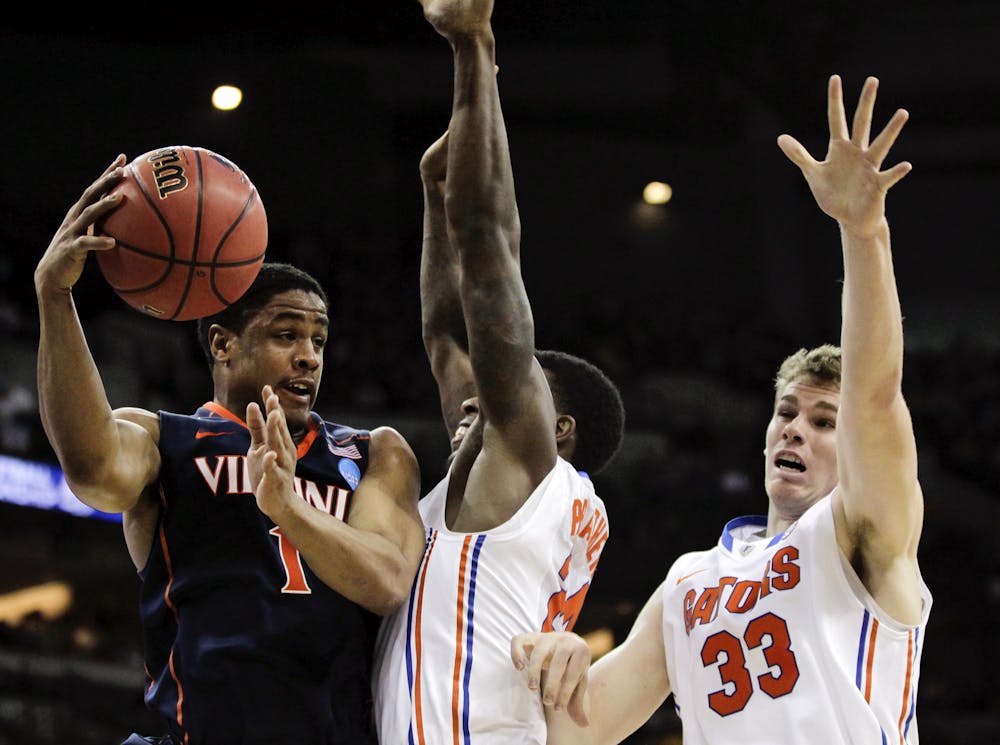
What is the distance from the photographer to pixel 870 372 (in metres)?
3.27

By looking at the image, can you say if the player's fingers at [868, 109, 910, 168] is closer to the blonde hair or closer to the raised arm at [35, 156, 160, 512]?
the blonde hair

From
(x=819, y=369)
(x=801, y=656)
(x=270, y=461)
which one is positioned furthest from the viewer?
(x=819, y=369)

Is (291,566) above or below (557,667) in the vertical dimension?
above

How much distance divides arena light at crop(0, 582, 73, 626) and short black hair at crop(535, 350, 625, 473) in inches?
410

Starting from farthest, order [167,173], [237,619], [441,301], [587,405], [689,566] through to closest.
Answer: [441,301] → [587,405] → [689,566] → [167,173] → [237,619]

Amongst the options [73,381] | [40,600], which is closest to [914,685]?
[73,381]

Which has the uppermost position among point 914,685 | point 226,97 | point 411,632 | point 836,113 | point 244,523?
point 226,97

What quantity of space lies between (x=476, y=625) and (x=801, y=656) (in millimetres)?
893

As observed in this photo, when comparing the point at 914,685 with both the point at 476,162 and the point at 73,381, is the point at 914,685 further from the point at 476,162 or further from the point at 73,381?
the point at 73,381

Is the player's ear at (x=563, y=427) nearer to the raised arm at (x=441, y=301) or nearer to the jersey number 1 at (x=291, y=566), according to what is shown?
the raised arm at (x=441, y=301)

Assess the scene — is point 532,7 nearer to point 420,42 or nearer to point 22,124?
point 420,42

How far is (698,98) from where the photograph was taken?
17.4 meters

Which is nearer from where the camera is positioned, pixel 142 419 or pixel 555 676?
pixel 555 676

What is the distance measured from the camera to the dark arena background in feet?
43.3
